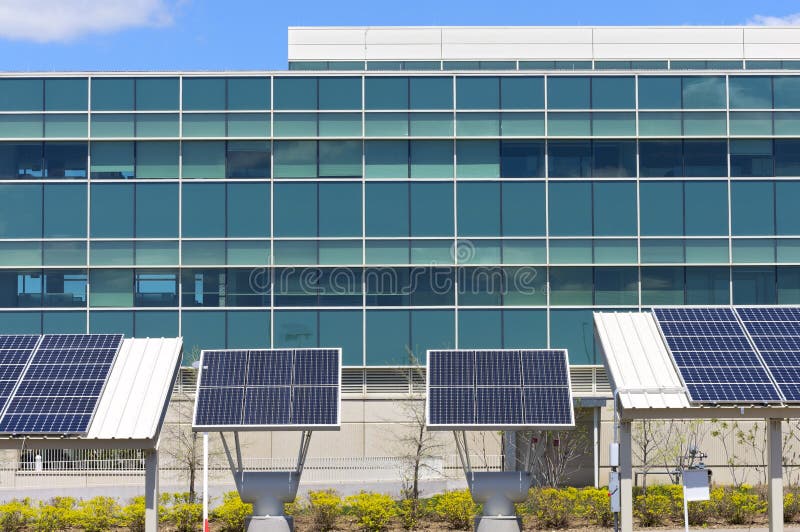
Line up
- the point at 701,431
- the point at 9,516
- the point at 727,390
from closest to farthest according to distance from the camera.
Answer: the point at 727,390 → the point at 9,516 → the point at 701,431

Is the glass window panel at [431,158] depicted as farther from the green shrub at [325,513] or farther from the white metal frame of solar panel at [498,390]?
the white metal frame of solar panel at [498,390]

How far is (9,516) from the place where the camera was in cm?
2850

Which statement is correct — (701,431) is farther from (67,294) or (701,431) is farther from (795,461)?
(67,294)

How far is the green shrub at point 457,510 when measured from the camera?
1152 inches

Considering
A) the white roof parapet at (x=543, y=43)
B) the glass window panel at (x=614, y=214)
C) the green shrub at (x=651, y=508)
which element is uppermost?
the white roof parapet at (x=543, y=43)

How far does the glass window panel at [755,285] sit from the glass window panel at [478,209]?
9.34 meters

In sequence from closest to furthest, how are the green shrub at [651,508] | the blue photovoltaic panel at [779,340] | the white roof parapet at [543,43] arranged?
the blue photovoltaic panel at [779,340] < the green shrub at [651,508] < the white roof parapet at [543,43]

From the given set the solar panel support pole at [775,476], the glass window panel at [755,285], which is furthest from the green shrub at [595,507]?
the glass window panel at [755,285]

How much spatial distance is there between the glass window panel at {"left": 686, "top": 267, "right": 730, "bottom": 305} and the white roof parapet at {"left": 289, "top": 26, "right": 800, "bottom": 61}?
1305 centimetres

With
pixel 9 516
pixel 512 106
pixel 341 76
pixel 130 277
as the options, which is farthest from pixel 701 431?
pixel 9 516

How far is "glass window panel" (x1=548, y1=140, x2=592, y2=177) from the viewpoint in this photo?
4450 centimetres

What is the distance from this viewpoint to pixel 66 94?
44531mm

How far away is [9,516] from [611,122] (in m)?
26.5

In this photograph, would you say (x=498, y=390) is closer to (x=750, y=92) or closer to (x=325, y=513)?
(x=325, y=513)
